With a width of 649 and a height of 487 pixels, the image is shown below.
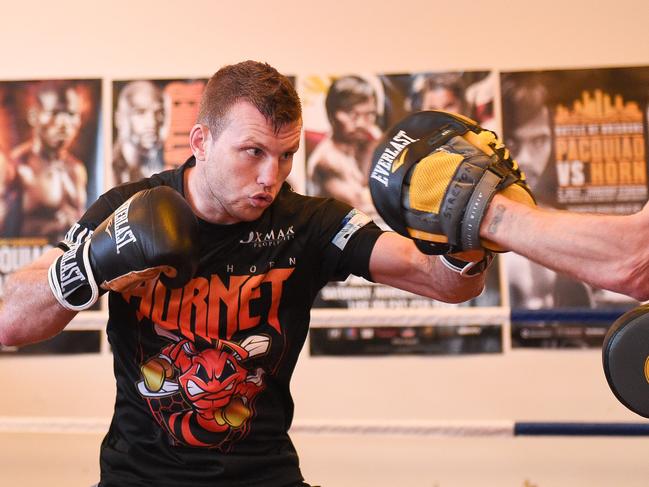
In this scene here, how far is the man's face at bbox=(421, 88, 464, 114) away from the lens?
113 inches

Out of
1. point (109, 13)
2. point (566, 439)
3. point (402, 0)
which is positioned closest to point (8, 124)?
point (109, 13)

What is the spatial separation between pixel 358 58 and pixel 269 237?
1453 mm

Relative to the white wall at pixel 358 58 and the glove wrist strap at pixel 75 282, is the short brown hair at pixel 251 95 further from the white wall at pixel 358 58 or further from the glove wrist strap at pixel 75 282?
the white wall at pixel 358 58

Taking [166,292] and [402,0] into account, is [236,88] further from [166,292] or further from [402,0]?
[402,0]

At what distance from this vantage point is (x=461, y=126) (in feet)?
4.25

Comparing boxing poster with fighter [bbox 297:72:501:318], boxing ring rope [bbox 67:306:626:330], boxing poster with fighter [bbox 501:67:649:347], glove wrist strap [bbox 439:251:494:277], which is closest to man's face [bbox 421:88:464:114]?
boxing poster with fighter [bbox 297:72:501:318]

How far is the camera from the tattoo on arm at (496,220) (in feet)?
3.73

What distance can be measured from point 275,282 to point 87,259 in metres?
0.44

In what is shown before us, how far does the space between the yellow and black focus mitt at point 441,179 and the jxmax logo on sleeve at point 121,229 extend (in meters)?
0.47

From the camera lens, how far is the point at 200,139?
1683 millimetres

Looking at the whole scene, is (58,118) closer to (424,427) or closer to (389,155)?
(424,427)

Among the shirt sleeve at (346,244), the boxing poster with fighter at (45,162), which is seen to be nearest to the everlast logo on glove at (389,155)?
the shirt sleeve at (346,244)

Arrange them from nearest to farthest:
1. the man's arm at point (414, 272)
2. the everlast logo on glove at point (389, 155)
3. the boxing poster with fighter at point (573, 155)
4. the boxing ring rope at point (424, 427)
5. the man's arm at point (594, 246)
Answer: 1. the man's arm at point (594, 246)
2. the everlast logo on glove at point (389, 155)
3. the man's arm at point (414, 272)
4. the boxing ring rope at point (424, 427)
5. the boxing poster with fighter at point (573, 155)

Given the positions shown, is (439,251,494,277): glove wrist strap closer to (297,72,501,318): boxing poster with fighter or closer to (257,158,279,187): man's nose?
(257,158,279,187): man's nose
